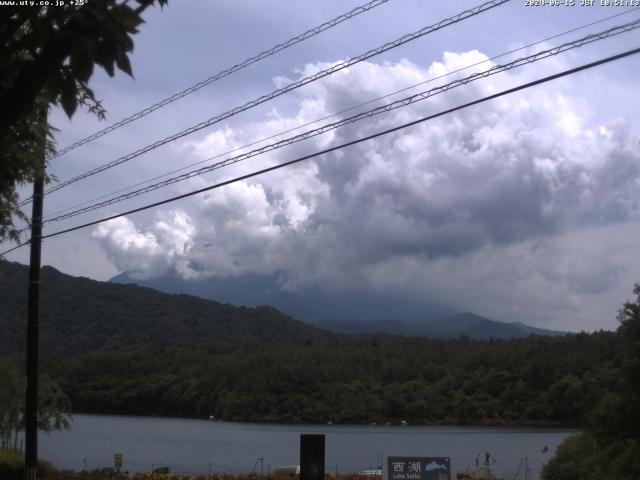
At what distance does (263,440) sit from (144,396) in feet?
94.4

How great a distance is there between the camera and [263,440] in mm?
70938

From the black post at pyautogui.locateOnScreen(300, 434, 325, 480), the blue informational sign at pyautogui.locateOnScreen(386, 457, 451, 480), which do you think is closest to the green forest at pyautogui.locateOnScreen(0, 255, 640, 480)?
the blue informational sign at pyautogui.locateOnScreen(386, 457, 451, 480)

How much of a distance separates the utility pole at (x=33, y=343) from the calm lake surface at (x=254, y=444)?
78.7 ft

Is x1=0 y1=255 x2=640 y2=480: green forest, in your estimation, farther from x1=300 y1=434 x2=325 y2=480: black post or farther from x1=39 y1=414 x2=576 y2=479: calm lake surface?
x1=300 y1=434 x2=325 y2=480: black post

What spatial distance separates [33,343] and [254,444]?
49.0 meters

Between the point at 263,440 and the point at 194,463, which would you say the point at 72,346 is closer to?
the point at 263,440

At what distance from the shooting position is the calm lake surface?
50.8m

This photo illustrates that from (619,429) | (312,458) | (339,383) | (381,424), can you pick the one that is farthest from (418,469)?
(339,383)

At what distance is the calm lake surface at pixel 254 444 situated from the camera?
50750mm

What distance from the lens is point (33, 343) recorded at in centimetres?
1947

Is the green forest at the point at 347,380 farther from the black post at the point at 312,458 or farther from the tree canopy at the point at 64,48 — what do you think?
the tree canopy at the point at 64,48

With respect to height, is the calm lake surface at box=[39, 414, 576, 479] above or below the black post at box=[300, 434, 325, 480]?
below

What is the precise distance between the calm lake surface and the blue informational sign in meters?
28.3

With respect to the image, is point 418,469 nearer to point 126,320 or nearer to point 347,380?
point 347,380
